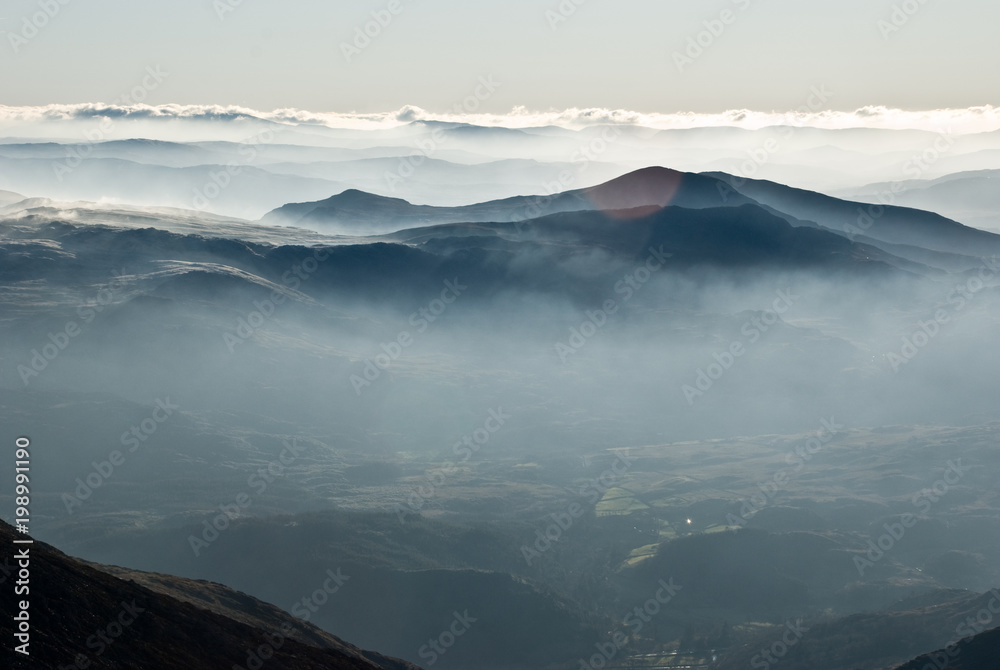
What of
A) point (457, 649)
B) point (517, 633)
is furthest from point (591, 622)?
point (457, 649)

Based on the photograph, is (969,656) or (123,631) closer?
(123,631)

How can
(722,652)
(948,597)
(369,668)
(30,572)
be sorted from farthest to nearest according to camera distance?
(948,597) → (722,652) → (369,668) → (30,572)

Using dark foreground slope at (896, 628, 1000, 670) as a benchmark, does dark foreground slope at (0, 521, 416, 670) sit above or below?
above

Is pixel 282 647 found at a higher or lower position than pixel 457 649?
higher

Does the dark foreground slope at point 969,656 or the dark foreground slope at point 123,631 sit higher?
the dark foreground slope at point 123,631

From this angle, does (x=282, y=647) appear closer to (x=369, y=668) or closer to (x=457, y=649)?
(x=369, y=668)

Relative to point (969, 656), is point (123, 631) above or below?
above

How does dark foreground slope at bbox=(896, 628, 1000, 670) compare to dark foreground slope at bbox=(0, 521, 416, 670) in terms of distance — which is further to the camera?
dark foreground slope at bbox=(896, 628, 1000, 670)

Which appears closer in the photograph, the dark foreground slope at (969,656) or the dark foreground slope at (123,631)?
the dark foreground slope at (123,631)
